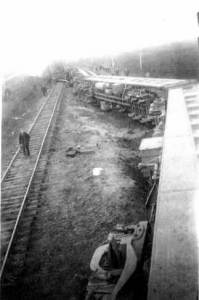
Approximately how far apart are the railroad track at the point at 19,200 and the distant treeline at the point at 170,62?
→ 1940 cm

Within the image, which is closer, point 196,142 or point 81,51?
point 196,142

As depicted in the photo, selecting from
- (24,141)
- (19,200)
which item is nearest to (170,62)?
(24,141)

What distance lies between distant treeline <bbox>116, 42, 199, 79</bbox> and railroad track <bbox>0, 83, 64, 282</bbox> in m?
19.4

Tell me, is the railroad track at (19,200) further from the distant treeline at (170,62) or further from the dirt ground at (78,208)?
the distant treeline at (170,62)

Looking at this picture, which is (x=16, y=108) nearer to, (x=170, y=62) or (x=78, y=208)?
(x=170, y=62)

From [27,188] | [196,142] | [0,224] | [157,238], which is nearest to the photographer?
[157,238]

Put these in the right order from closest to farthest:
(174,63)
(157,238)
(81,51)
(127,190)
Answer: (157,238) → (127,190) → (174,63) → (81,51)

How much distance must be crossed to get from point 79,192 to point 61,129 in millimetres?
8946

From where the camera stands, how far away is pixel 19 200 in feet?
36.7

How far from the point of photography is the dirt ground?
24.7ft

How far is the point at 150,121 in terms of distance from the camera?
18188mm

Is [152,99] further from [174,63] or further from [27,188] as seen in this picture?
[174,63]

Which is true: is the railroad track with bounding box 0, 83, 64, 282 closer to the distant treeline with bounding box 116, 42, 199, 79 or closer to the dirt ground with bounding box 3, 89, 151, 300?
the dirt ground with bounding box 3, 89, 151, 300

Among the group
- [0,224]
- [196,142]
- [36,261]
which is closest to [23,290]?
[36,261]
